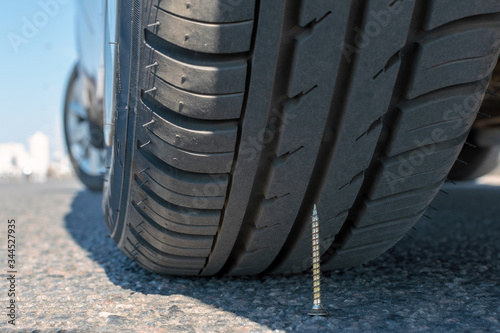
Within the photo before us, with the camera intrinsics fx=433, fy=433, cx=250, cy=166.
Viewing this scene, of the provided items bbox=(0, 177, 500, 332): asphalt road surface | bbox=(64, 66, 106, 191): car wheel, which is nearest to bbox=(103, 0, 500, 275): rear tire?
bbox=(0, 177, 500, 332): asphalt road surface

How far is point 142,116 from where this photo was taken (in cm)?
89

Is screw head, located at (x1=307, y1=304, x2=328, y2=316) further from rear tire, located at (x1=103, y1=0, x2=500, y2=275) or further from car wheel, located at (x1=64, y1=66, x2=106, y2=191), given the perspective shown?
car wheel, located at (x1=64, y1=66, x2=106, y2=191)

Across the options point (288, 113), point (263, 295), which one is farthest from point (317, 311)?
point (288, 113)

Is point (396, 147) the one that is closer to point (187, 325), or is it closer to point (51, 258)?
point (187, 325)

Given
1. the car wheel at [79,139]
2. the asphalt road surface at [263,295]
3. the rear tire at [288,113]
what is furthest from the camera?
the car wheel at [79,139]

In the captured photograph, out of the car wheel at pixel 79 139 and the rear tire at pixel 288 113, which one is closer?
the rear tire at pixel 288 113

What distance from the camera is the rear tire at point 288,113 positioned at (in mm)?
758

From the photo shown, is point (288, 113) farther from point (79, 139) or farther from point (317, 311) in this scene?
point (79, 139)

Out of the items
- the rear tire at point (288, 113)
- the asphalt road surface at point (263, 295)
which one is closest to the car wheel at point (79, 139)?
the asphalt road surface at point (263, 295)

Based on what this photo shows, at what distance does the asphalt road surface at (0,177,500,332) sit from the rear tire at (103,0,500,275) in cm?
14

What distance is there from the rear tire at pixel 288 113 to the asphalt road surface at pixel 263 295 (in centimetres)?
14

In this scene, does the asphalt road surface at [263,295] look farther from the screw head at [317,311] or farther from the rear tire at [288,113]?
the rear tire at [288,113]

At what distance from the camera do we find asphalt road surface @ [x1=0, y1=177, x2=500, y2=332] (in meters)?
0.90

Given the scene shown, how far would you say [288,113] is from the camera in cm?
80
